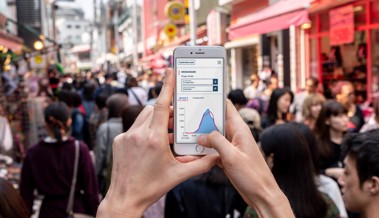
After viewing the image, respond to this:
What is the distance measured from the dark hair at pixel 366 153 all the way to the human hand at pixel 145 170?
A: 1303mm

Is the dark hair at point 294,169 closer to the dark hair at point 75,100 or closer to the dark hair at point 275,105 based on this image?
the dark hair at point 275,105

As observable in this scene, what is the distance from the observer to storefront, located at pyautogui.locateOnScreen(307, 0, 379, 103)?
1020cm

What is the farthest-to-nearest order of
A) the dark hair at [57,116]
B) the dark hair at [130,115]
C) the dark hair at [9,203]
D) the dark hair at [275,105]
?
the dark hair at [275,105] < the dark hair at [57,116] < the dark hair at [130,115] < the dark hair at [9,203]

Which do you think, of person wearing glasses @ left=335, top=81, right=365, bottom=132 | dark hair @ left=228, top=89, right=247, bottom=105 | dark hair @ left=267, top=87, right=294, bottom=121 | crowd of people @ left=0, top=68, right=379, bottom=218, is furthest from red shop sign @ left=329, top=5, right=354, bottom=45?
dark hair @ left=228, top=89, right=247, bottom=105

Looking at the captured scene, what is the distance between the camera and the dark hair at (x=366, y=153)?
7.91 feet

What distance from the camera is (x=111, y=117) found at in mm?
6234

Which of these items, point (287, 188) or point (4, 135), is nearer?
point (287, 188)

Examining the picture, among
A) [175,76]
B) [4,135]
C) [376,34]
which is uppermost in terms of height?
[376,34]

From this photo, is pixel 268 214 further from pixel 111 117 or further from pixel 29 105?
pixel 29 105

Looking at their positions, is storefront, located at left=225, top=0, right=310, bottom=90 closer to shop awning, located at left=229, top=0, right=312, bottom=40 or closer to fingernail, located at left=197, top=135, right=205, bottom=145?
shop awning, located at left=229, top=0, right=312, bottom=40

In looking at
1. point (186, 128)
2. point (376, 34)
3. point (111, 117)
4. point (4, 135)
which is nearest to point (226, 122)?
point (186, 128)

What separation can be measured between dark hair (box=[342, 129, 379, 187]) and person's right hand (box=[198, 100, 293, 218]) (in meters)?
1.18

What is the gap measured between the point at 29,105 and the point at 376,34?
683 centimetres

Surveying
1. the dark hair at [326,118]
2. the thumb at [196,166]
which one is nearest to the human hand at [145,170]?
the thumb at [196,166]
